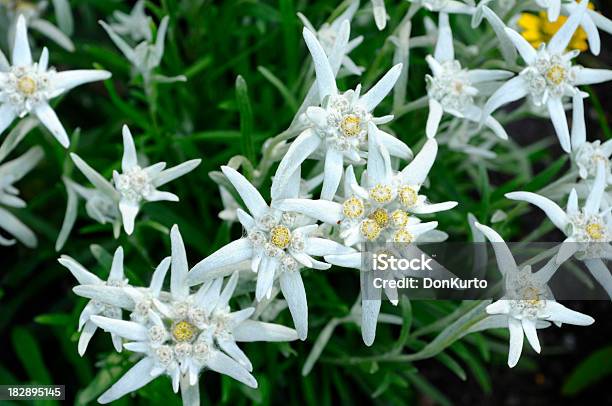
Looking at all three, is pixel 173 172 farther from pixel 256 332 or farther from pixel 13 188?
pixel 13 188

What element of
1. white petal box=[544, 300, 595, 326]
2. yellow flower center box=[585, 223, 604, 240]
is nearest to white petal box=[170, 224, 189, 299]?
white petal box=[544, 300, 595, 326]

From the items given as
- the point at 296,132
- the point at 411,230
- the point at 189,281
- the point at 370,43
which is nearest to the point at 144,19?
the point at 370,43

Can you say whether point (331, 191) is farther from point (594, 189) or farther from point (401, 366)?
point (401, 366)

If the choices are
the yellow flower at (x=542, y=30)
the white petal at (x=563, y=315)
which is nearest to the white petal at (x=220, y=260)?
the white petal at (x=563, y=315)

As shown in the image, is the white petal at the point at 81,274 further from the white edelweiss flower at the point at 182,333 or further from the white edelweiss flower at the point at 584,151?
the white edelweiss flower at the point at 584,151

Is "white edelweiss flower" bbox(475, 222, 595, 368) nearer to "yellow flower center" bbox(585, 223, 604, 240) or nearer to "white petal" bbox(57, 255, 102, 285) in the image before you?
"yellow flower center" bbox(585, 223, 604, 240)
